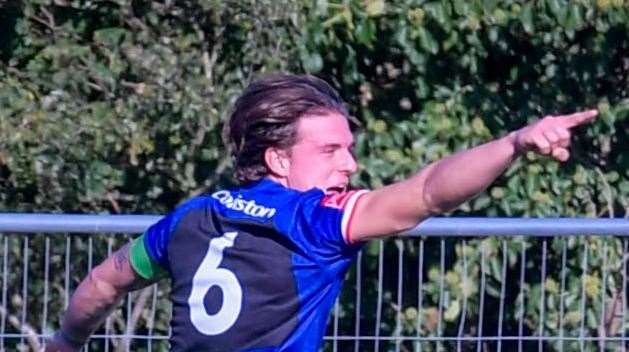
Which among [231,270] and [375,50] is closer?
[231,270]

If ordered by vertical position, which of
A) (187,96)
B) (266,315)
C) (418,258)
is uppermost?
(187,96)

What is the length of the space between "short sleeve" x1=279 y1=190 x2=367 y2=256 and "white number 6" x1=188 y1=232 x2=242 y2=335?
0.47ft

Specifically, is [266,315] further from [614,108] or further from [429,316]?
[614,108]

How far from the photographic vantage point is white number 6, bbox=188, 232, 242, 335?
3.49 metres

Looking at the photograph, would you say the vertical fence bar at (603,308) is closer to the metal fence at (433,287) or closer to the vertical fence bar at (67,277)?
the metal fence at (433,287)

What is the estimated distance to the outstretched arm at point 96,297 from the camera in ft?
12.6

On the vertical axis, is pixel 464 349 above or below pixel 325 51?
below

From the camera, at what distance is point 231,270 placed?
349 cm

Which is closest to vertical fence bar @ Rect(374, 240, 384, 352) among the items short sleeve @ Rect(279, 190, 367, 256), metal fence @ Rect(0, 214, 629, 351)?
metal fence @ Rect(0, 214, 629, 351)

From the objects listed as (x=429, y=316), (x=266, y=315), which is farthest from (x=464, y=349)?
(x=266, y=315)

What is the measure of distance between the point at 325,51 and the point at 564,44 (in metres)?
0.81

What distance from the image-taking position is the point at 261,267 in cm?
346

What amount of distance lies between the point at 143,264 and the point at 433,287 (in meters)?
1.87

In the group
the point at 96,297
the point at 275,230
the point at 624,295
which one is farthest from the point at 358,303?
the point at 275,230
